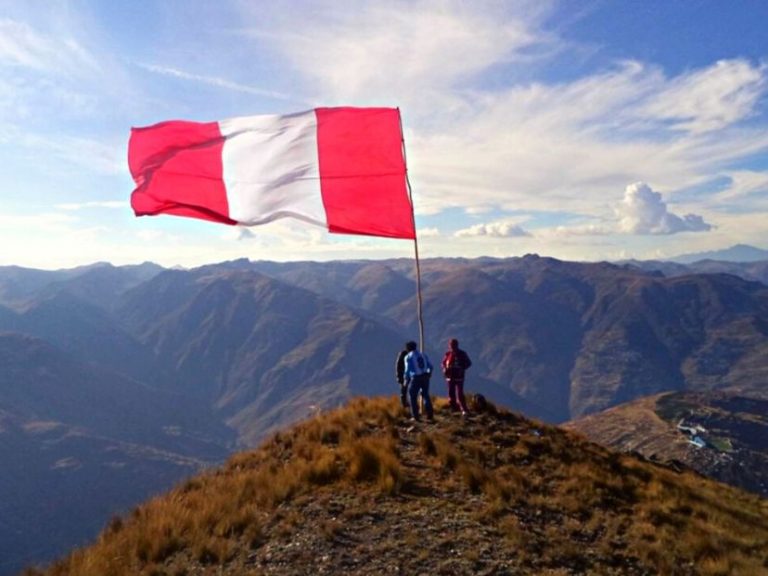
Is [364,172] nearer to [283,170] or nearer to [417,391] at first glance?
[283,170]

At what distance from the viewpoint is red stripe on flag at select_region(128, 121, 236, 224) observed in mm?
14734

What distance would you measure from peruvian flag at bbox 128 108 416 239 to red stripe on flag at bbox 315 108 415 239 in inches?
1.0

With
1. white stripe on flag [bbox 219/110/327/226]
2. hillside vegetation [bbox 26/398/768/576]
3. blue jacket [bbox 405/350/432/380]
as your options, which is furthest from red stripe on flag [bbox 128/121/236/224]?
blue jacket [bbox 405/350/432/380]

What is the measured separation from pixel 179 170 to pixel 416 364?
836 centimetres

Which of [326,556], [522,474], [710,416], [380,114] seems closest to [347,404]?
[522,474]

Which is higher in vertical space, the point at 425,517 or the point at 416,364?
the point at 416,364

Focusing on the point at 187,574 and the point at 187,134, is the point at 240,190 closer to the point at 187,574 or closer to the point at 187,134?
the point at 187,134

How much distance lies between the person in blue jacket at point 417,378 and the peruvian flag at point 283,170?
159 inches

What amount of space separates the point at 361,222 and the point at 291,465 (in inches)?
242

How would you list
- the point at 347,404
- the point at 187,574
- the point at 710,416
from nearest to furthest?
the point at 187,574 < the point at 347,404 < the point at 710,416

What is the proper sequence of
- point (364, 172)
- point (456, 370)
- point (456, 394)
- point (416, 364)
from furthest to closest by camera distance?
point (456, 394)
point (456, 370)
point (416, 364)
point (364, 172)

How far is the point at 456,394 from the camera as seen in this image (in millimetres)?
19516

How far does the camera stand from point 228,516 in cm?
1084

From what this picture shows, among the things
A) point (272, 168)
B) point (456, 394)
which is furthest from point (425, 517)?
point (272, 168)
